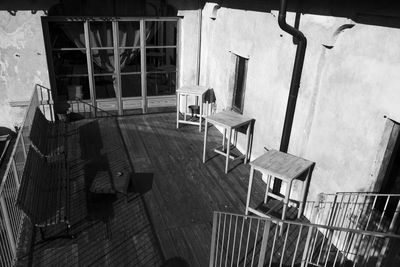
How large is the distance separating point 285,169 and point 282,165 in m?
0.13

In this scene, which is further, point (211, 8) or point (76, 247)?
point (211, 8)

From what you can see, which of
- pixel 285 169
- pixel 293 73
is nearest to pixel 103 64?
pixel 293 73

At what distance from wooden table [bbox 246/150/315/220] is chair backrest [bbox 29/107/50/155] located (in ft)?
12.0

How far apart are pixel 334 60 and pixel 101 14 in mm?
5699

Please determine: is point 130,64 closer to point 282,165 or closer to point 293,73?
point 293,73

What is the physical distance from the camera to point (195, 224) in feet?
17.2

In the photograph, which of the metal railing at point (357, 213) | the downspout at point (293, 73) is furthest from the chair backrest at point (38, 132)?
the metal railing at point (357, 213)

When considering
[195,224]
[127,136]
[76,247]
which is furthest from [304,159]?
[127,136]

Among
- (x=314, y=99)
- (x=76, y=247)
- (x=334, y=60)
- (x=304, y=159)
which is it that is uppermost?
(x=334, y=60)

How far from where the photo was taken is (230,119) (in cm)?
674

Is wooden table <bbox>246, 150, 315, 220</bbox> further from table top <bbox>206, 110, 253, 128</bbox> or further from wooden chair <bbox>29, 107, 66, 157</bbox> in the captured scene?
wooden chair <bbox>29, 107, 66, 157</bbox>

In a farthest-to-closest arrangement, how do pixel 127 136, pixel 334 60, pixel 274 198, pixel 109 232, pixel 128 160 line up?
pixel 127 136 → pixel 128 160 → pixel 274 198 → pixel 109 232 → pixel 334 60

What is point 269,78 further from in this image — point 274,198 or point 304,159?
point 274,198

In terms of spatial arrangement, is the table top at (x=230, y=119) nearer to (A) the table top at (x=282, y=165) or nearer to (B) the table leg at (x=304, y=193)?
(A) the table top at (x=282, y=165)
